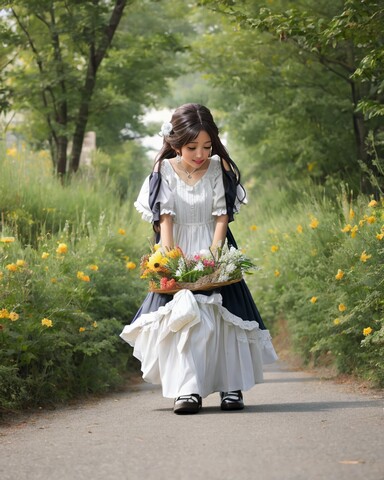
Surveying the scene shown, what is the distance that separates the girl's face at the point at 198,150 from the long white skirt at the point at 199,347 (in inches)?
40.3

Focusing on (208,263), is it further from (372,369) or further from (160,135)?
(372,369)

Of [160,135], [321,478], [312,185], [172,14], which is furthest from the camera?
[172,14]

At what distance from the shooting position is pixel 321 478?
470cm

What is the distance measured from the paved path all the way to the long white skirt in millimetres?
239

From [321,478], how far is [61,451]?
1736 millimetres

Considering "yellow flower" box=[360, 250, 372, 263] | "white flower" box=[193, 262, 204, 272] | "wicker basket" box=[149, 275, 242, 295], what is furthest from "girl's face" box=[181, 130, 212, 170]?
"yellow flower" box=[360, 250, 372, 263]

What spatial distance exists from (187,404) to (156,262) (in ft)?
3.36

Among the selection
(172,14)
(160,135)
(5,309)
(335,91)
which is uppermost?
(172,14)

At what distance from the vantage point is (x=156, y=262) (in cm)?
743

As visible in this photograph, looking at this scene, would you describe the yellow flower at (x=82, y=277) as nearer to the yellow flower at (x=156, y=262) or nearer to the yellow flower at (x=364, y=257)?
the yellow flower at (x=156, y=262)

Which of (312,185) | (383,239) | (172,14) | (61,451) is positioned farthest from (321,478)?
(172,14)

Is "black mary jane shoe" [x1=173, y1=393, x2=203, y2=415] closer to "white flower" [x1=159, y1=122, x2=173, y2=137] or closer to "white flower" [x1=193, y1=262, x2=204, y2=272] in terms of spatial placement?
"white flower" [x1=193, y1=262, x2=204, y2=272]

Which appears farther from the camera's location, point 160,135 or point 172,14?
point 172,14

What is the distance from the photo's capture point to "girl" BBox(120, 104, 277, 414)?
7332 millimetres
